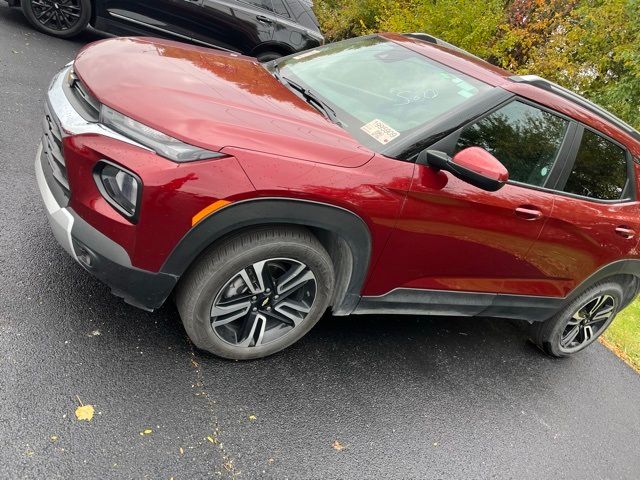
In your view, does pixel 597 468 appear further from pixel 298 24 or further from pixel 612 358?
pixel 298 24

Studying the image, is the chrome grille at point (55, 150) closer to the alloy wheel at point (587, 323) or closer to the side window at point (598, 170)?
the side window at point (598, 170)

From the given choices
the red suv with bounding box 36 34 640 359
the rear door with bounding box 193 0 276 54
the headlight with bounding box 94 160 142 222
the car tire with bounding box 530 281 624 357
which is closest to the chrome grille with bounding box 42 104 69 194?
the red suv with bounding box 36 34 640 359

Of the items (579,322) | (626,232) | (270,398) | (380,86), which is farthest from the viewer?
(579,322)

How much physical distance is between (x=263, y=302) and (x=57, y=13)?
19.8 ft

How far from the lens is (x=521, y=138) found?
10.7 ft

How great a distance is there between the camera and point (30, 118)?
4.91m

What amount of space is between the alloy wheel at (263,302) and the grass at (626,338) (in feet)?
10.9

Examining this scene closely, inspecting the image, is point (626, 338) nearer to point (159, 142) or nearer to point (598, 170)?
point (598, 170)

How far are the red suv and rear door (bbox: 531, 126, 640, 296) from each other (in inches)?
0.5

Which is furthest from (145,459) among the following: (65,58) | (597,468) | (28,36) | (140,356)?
(28,36)

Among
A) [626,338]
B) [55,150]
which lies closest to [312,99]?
[55,150]

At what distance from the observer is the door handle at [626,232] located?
148 inches

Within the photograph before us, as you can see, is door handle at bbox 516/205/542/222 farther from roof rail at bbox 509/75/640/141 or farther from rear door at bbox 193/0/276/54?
rear door at bbox 193/0/276/54

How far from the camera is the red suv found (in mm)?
2434
